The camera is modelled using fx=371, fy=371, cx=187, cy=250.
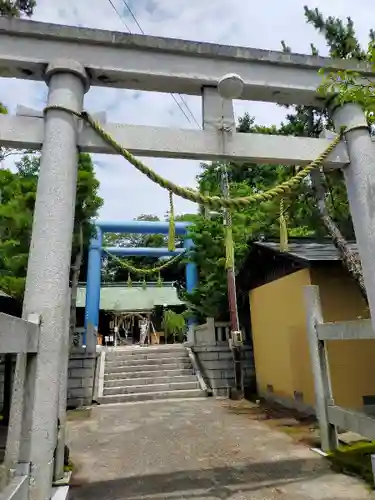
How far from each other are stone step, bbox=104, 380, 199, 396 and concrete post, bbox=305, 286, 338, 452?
6.33m

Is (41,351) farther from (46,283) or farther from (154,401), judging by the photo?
(154,401)

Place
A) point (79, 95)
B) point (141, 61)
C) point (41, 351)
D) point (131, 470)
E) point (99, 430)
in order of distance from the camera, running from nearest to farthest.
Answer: point (41, 351) < point (79, 95) < point (141, 61) < point (131, 470) < point (99, 430)

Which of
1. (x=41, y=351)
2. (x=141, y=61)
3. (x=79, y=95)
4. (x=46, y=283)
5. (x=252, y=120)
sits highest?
(x=252, y=120)

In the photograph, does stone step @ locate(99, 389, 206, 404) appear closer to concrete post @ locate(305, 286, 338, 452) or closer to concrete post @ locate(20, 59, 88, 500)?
concrete post @ locate(305, 286, 338, 452)

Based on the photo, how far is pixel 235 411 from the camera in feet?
27.1

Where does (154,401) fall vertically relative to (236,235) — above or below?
below

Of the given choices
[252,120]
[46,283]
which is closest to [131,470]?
[46,283]

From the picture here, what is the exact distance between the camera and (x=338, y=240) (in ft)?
21.1

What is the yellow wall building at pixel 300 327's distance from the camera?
7.09 metres

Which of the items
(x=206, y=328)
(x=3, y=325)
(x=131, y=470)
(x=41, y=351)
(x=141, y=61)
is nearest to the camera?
(x=3, y=325)

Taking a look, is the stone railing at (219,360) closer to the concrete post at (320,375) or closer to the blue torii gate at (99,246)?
the blue torii gate at (99,246)

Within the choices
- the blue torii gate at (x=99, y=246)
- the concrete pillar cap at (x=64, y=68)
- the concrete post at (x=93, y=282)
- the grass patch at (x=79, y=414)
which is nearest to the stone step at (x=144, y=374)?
the grass patch at (x=79, y=414)

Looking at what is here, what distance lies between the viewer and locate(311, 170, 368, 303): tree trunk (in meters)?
6.18

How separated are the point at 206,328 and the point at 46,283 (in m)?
9.32
